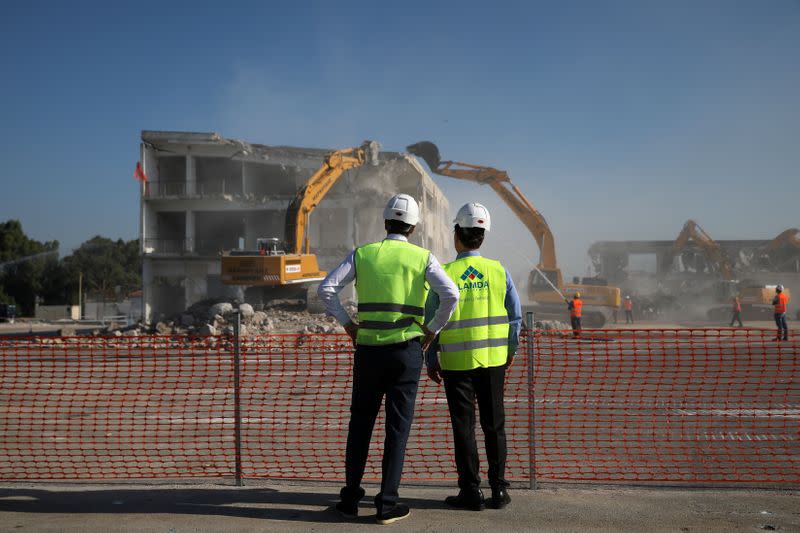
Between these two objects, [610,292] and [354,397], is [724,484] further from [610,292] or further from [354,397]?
[610,292]

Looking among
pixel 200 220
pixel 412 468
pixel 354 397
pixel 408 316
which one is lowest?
pixel 412 468

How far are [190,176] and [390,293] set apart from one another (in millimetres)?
36445

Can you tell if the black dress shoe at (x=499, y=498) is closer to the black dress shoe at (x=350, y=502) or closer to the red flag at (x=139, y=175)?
the black dress shoe at (x=350, y=502)

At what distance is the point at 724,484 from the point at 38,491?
16.6ft

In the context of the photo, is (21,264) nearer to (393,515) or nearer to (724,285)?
(724,285)

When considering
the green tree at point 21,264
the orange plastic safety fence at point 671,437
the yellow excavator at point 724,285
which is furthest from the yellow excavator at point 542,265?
the green tree at point 21,264

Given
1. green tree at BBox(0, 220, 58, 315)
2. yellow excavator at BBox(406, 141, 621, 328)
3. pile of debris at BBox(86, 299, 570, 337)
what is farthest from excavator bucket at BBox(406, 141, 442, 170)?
green tree at BBox(0, 220, 58, 315)

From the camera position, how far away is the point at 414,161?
35656 mm

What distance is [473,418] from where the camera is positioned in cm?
404

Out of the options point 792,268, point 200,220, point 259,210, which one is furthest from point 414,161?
point 792,268

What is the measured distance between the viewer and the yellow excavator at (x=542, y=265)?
24.5m

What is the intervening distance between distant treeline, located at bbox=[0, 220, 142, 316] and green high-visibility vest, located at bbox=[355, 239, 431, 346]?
5907cm

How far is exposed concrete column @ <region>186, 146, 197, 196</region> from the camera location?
37312 mm

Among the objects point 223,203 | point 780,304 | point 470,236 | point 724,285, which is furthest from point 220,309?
point 724,285
